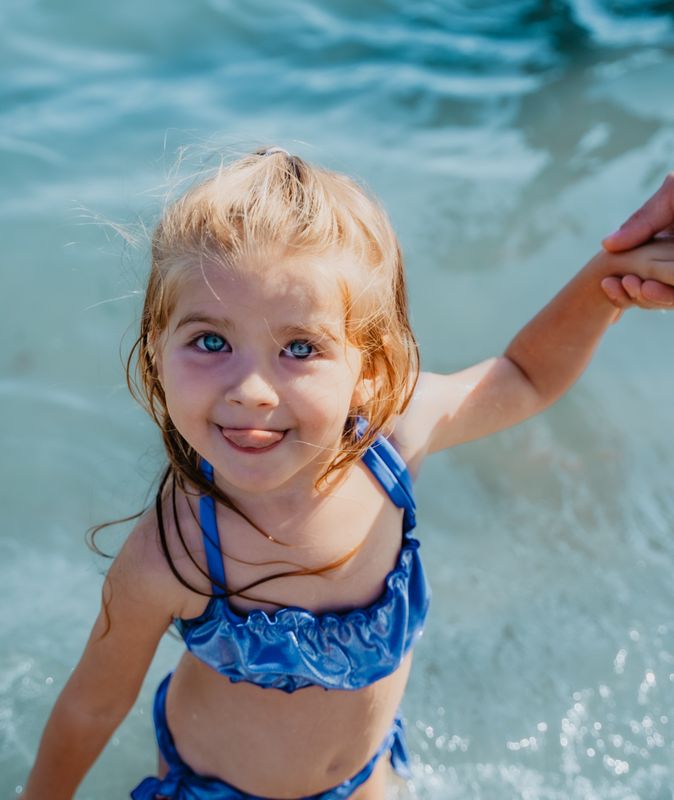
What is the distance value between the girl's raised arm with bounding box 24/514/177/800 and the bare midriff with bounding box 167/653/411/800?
0.56ft

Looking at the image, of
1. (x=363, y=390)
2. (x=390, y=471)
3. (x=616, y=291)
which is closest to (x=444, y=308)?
(x=616, y=291)

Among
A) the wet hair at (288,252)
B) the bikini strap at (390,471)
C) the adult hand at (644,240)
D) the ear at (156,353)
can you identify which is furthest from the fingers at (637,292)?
the ear at (156,353)

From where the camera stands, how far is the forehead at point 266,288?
69.9 inches

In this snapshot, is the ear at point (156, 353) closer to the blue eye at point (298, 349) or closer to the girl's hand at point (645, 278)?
the blue eye at point (298, 349)

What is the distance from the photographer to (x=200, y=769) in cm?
232

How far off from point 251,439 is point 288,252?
12.3 inches

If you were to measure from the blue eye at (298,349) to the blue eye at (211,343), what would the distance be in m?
0.11

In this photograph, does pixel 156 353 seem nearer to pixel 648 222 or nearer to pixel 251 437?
pixel 251 437

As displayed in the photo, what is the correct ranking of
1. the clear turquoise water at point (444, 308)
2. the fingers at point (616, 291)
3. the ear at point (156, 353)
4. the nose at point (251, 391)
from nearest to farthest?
the nose at point (251, 391)
the ear at point (156, 353)
the fingers at point (616, 291)
the clear turquoise water at point (444, 308)

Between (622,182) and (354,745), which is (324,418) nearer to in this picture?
(354,745)

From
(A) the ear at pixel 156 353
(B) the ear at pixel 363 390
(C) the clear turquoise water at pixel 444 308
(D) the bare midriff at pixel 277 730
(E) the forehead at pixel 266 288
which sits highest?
(E) the forehead at pixel 266 288

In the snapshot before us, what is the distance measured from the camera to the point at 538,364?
2.40 m

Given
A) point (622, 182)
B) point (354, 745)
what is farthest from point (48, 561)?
point (622, 182)

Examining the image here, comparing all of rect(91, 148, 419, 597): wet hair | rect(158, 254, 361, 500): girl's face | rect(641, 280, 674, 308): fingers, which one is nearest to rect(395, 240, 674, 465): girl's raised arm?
rect(641, 280, 674, 308): fingers
